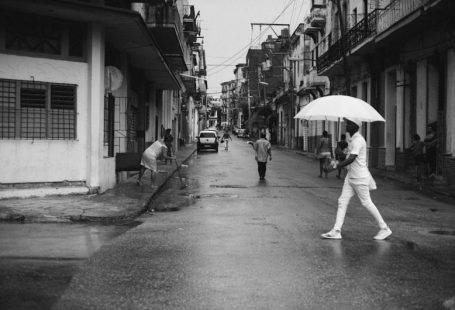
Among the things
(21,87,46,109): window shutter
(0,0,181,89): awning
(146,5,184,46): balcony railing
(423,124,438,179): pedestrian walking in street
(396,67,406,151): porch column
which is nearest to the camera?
(0,0,181,89): awning

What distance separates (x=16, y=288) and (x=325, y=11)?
3742cm

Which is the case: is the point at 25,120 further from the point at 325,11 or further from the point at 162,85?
the point at 325,11

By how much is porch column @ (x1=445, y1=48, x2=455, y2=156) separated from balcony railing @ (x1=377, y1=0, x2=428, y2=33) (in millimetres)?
2036

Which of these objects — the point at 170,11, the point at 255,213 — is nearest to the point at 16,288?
the point at 255,213

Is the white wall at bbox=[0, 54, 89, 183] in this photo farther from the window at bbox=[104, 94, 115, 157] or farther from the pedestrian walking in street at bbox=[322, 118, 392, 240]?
the pedestrian walking in street at bbox=[322, 118, 392, 240]

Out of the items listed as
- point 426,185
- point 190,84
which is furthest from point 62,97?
point 190,84

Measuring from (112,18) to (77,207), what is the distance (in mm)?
4551

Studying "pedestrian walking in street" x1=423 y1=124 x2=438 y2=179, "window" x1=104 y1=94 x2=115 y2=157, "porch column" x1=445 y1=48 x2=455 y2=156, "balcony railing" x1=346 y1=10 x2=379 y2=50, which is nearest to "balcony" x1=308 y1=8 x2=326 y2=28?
"balcony railing" x1=346 y1=10 x2=379 y2=50

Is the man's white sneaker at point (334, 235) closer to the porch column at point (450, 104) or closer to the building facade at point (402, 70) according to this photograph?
the building facade at point (402, 70)

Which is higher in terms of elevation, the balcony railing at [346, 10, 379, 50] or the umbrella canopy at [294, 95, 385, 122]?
the balcony railing at [346, 10, 379, 50]

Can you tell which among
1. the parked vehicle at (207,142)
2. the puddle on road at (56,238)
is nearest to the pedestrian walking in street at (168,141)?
the puddle on road at (56,238)

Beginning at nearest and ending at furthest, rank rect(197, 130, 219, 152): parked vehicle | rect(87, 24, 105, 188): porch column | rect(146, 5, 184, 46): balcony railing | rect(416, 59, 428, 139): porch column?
rect(87, 24, 105, 188): porch column → rect(416, 59, 428, 139): porch column → rect(146, 5, 184, 46): balcony railing → rect(197, 130, 219, 152): parked vehicle

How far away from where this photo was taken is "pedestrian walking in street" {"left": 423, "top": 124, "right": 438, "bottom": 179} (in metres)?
19.0

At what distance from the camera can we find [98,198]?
13.2 metres
